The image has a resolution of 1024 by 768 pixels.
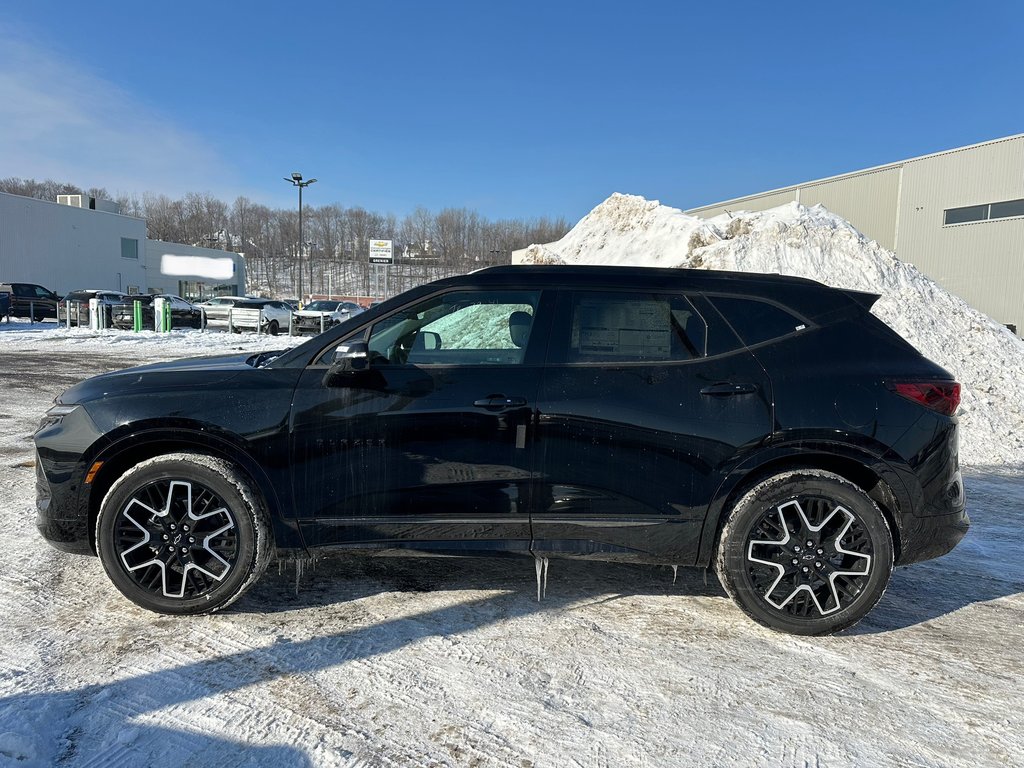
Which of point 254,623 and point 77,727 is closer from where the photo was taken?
point 77,727

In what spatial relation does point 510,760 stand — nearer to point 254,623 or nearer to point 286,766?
point 286,766

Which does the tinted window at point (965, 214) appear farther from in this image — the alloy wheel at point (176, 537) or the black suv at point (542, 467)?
the alloy wheel at point (176, 537)

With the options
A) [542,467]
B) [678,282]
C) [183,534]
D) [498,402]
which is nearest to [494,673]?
[542,467]

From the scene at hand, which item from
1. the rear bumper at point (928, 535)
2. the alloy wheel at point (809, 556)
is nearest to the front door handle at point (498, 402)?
the alloy wheel at point (809, 556)

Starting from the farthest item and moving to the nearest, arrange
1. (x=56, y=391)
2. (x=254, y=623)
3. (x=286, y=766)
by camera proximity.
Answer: (x=56, y=391) < (x=254, y=623) < (x=286, y=766)

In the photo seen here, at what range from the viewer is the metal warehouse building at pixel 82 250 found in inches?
1622

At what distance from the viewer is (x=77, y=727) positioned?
2549 mm

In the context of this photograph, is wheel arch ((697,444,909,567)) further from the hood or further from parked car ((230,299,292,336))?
parked car ((230,299,292,336))

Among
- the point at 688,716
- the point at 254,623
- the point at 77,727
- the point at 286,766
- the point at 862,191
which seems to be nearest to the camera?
the point at 286,766

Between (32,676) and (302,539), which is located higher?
(302,539)

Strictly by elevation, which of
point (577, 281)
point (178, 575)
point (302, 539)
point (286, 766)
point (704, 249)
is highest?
point (704, 249)

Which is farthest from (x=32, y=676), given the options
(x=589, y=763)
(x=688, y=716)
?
(x=688, y=716)

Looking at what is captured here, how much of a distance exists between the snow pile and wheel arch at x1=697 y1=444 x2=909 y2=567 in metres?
5.02

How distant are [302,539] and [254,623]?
0.50 metres
